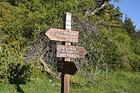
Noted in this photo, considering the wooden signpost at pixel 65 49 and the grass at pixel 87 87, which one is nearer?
the wooden signpost at pixel 65 49

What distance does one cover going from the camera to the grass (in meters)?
12.5

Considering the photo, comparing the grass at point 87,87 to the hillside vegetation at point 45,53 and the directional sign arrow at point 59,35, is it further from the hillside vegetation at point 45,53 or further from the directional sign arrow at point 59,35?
the directional sign arrow at point 59,35

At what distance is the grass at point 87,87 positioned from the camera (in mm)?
12500

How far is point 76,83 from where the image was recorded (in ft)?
47.8

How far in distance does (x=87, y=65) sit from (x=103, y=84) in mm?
1579

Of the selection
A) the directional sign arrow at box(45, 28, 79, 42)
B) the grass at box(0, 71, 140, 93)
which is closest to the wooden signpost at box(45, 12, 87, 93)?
the directional sign arrow at box(45, 28, 79, 42)

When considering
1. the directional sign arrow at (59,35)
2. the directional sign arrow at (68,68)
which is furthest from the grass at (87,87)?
the directional sign arrow at (68,68)

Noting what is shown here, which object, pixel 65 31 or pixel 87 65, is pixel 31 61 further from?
pixel 65 31

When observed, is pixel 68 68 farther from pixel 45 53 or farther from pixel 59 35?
pixel 45 53

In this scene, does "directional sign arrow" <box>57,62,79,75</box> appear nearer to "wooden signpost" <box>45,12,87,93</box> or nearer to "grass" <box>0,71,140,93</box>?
"wooden signpost" <box>45,12,87,93</box>

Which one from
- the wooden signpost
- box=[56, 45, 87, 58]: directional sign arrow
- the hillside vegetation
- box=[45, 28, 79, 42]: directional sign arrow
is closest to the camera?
the wooden signpost

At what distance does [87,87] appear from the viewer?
46.2ft

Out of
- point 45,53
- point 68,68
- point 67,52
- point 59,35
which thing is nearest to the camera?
point 68,68

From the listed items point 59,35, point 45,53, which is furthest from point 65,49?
→ point 45,53
